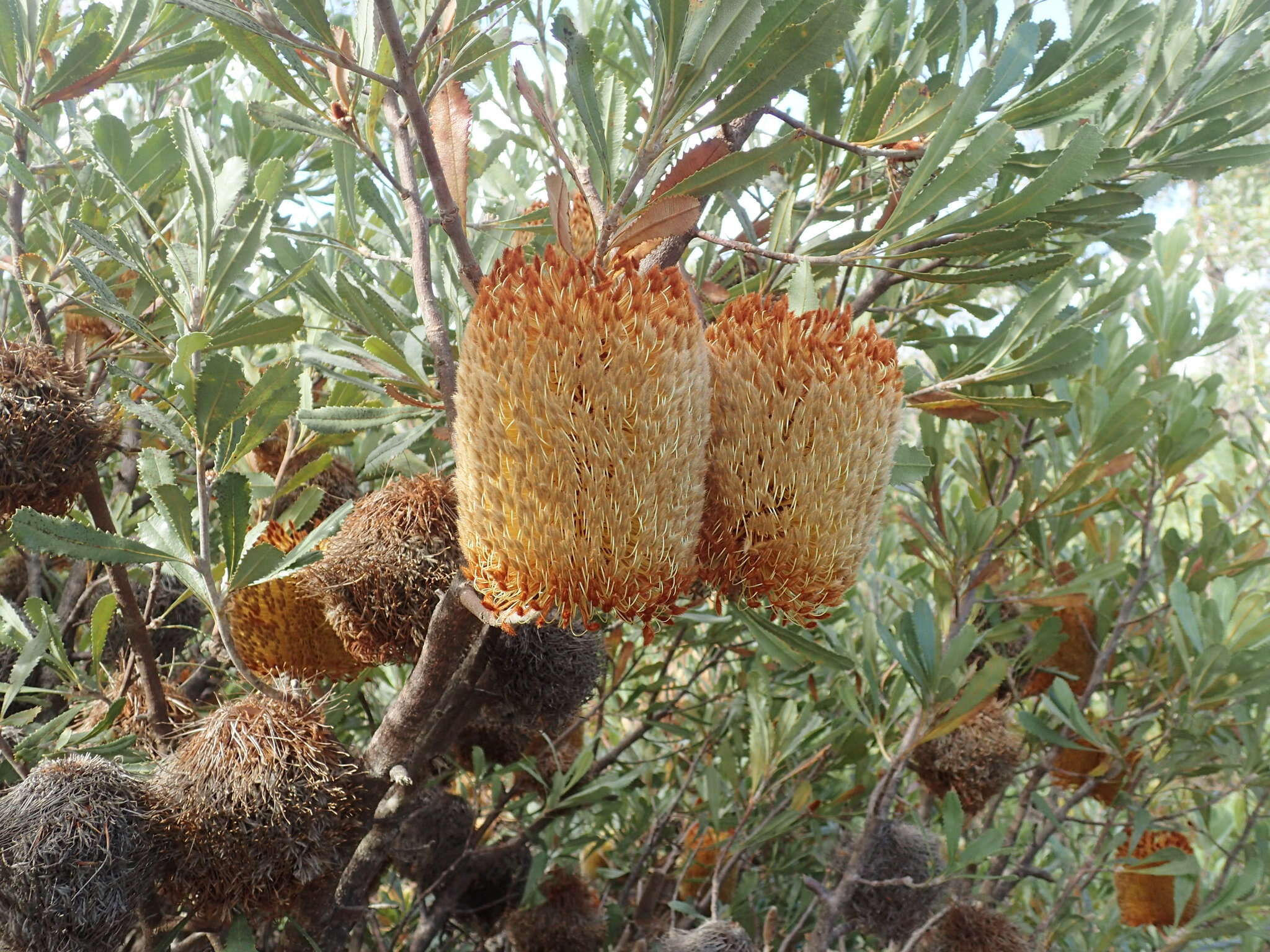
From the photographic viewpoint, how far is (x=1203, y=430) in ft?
5.57

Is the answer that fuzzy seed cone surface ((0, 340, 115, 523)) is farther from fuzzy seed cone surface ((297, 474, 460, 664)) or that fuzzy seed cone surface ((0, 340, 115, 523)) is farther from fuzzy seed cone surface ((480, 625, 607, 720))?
fuzzy seed cone surface ((480, 625, 607, 720))

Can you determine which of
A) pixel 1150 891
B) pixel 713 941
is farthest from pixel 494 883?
pixel 1150 891

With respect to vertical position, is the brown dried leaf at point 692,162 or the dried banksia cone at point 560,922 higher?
the brown dried leaf at point 692,162

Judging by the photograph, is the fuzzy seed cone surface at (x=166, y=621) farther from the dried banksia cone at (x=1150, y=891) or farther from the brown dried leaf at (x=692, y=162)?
the dried banksia cone at (x=1150, y=891)

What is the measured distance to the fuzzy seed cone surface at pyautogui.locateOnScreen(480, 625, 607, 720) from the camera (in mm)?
1049

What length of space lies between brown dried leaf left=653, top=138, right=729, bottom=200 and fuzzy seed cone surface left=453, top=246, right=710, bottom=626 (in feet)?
0.40

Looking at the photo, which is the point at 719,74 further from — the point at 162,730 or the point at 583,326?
the point at 162,730

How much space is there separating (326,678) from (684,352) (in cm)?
82

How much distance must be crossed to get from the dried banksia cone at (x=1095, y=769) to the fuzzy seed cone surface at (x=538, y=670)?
38.0 inches

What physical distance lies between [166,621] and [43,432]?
523mm

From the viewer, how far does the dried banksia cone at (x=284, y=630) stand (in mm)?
1057

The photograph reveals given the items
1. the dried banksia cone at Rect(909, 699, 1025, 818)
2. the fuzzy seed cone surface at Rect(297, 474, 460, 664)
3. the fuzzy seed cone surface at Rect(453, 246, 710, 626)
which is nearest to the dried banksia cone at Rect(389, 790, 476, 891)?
the fuzzy seed cone surface at Rect(297, 474, 460, 664)

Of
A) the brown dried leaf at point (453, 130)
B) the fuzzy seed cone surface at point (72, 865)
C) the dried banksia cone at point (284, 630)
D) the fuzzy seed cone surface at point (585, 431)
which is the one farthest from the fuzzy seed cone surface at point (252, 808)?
the brown dried leaf at point (453, 130)

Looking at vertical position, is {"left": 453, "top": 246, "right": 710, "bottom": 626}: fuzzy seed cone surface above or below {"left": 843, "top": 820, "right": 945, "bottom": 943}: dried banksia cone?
above
